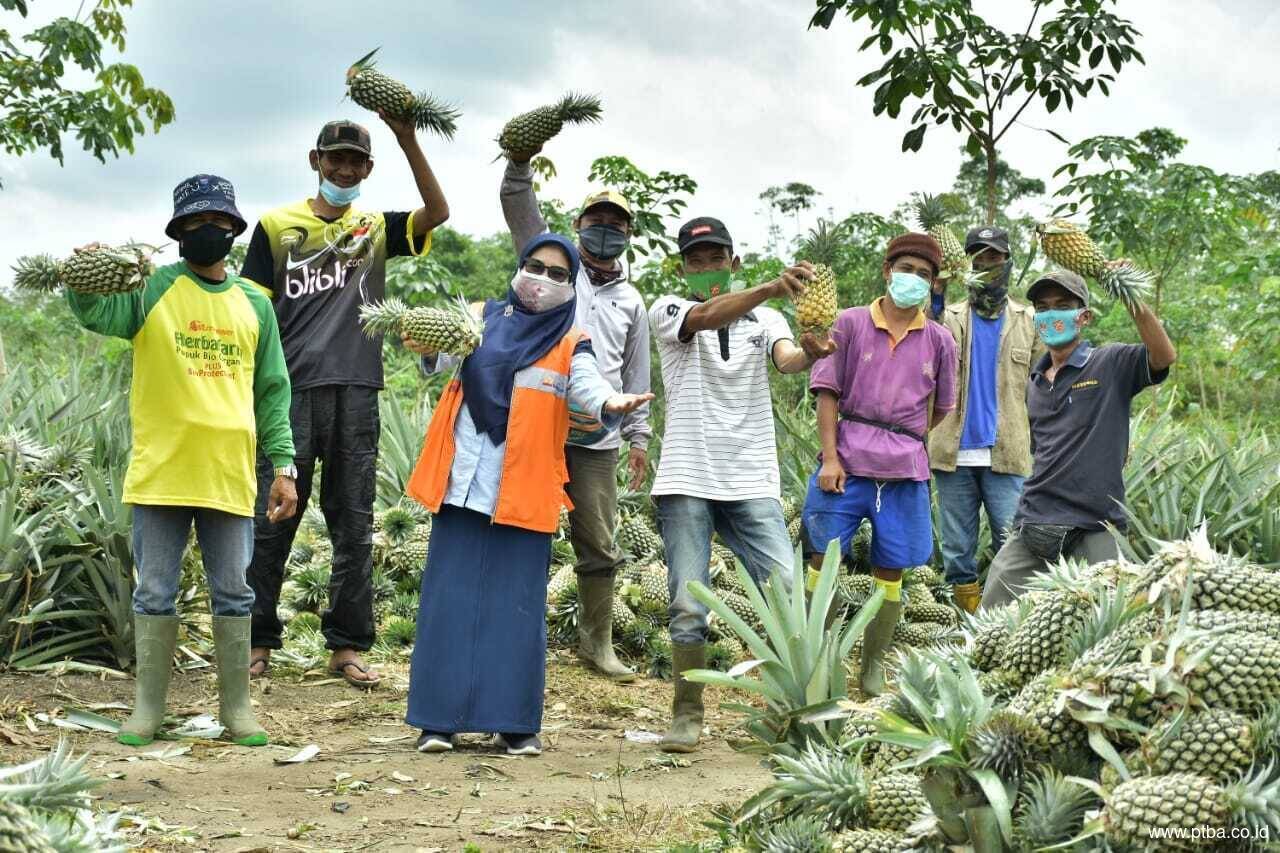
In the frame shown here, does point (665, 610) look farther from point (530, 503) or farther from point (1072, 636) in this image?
point (1072, 636)

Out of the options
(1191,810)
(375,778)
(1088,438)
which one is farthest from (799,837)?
(1088,438)

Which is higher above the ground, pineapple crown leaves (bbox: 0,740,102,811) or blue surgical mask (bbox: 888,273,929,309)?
blue surgical mask (bbox: 888,273,929,309)

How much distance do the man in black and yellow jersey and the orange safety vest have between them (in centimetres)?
90

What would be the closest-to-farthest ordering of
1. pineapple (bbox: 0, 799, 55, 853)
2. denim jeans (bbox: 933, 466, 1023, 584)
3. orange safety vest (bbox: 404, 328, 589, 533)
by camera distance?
pineapple (bbox: 0, 799, 55, 853) → orange safety vest (bbox: 404, 328, 589, 533) → denim jeans (bbox: 933, 466, 1023, 584)

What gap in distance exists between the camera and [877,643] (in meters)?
6.39

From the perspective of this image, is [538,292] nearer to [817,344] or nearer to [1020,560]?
[817,344]

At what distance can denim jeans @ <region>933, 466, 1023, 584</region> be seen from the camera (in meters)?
7.16

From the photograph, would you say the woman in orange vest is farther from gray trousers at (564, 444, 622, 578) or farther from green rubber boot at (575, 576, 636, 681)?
green rubber boot at (575, 576, 636, 681)

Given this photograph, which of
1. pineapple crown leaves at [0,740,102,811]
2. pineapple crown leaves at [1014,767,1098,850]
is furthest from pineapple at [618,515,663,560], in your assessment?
pineapple crown leaves at [0,740,102,811]

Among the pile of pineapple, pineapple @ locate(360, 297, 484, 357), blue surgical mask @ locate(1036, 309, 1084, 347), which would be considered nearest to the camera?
the pile of pineapple

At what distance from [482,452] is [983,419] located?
306 cm

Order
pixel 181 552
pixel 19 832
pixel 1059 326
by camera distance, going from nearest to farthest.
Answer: pixel 19 832, pixel 181 552, pixel 1059 326

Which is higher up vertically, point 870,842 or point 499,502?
point 499,502

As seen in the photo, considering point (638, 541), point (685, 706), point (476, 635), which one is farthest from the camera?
point (638, 541)
